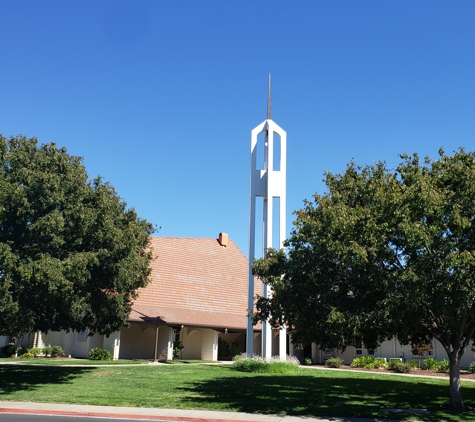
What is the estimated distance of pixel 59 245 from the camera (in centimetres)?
1911

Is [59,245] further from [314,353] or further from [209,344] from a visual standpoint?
[314,353]

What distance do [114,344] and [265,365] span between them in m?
10.9

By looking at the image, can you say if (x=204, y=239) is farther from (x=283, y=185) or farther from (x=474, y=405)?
(x=474, y=405)

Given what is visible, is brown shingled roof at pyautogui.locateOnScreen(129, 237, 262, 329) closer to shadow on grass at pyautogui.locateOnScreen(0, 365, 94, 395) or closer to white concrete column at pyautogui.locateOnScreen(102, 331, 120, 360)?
white concrete column at pyautogui.locateOnScreen(102, 331, 120, 360)

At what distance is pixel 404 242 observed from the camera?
13289 mm

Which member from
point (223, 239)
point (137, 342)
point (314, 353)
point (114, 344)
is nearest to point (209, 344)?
point (137, 342)

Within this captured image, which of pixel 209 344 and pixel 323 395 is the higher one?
pixel 209 344

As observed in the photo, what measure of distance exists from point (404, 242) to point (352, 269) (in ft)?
5.46

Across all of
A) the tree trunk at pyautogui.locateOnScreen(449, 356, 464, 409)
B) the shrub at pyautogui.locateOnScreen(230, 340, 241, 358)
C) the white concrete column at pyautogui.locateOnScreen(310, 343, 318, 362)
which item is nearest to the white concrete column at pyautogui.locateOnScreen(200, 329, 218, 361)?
the shrub at pyautogui.locateOnScreen(230, 340, 241, 358)

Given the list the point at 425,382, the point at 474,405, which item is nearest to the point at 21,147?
the point at 474,405

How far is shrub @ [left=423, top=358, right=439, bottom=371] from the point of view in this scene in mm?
29670

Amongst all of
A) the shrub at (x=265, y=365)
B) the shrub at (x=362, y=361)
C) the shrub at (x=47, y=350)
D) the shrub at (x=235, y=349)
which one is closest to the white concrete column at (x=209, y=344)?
the shrub at (x=235, y=349)

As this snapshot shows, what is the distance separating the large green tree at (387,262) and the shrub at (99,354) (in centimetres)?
1744

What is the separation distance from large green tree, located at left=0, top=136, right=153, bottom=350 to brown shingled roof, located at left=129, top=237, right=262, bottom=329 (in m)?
11.0
